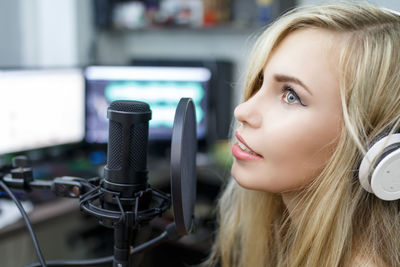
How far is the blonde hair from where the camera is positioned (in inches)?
27.9

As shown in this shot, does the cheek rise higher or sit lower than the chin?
higher

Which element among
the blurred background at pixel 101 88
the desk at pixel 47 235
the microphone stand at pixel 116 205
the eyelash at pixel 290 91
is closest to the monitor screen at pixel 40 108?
the blurred background at pixel 101 88

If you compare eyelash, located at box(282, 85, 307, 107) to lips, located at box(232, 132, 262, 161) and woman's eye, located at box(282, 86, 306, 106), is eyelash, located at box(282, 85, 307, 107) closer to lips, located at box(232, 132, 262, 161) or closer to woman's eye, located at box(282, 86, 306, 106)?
woman's eye, located at box(282, 86, 306, 106)

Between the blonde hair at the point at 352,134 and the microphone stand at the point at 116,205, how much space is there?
23 centimetres

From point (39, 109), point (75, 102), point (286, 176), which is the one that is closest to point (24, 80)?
point (39, 109)

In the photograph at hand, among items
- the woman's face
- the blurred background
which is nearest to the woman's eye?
the woman's face

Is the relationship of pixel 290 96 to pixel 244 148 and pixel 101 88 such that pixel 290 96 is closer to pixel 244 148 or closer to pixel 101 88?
pixel 244 148

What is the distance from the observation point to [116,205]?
2.12ft

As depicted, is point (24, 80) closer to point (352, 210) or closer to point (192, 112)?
point (192, 112)

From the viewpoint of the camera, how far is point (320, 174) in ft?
2.48

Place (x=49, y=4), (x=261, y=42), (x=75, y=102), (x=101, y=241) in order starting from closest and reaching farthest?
Answer: (x=261, y=42) → (x=75, y=102) → (x=101, y=241) → (x=49, y=4)

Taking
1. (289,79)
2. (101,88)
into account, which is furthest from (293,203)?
(101,88)

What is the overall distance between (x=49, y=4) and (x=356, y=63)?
2.18 m

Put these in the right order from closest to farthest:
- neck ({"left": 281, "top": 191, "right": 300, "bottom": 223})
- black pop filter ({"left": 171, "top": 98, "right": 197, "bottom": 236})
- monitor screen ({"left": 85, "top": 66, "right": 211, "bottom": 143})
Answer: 1. black pop filter ({"left": 171, "top": 98, "right": 197, "bottom": 236})
2. neck ({"left": 281, "top": 191, "right": 300, "bottom": 223})
3. monitor screen ({"left": 85, "top": 66, "right": 211, "bottom": 143})
